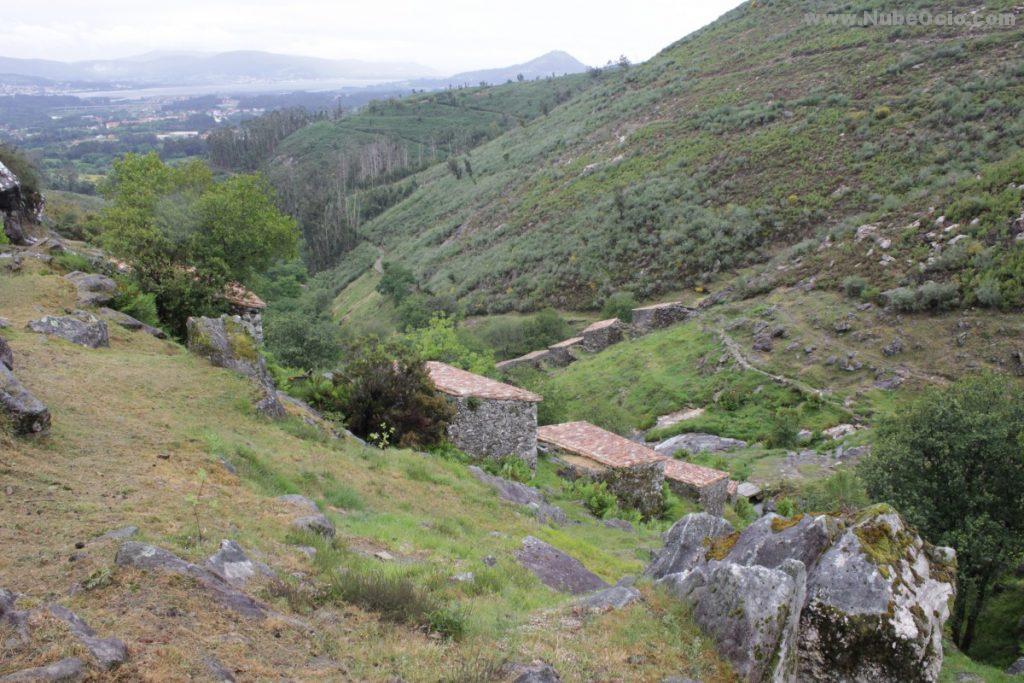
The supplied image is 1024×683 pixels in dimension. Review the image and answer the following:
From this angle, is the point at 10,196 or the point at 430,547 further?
the point at 10,196

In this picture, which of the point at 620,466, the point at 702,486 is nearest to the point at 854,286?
the point at 702,486

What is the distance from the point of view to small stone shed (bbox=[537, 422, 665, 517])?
60.1 ft

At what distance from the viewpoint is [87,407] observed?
984 cm

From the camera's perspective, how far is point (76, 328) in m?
13.3

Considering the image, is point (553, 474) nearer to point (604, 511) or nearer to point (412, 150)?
point (604, 511)

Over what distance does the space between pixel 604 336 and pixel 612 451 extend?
21.9 m

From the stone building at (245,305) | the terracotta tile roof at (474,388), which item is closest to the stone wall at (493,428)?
the terracotta tile roof at (474,388)

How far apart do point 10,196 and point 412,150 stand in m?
141

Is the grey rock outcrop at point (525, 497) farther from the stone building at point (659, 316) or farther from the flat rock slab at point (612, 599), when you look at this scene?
the stone building at point (659, 316)

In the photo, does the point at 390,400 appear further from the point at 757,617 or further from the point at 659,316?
the point at 659,316

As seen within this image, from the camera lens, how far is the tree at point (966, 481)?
1148 cm

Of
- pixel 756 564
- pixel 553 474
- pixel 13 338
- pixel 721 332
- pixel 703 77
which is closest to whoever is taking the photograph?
pixel 756 564

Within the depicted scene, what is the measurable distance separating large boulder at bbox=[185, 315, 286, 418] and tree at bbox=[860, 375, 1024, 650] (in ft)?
41.2

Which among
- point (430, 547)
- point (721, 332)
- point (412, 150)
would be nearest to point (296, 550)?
point (430, 547)
